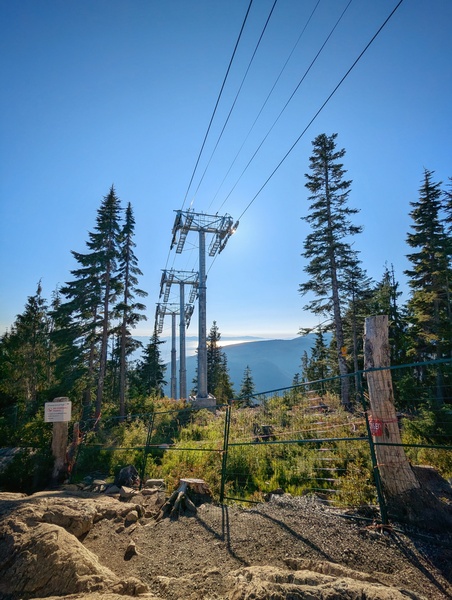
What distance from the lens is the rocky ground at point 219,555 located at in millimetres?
2537

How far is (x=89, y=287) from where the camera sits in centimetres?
2056

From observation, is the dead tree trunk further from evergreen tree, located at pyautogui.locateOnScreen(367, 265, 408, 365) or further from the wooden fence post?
evergreen tree, located at pyautogui.locateOnScreen(367, 265, 408, 365)

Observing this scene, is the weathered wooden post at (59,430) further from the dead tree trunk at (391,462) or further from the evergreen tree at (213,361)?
the evergreen tree at (213,361)

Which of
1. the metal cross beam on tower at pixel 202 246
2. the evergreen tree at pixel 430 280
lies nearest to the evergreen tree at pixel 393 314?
the evergreen tree at pixel 430 280

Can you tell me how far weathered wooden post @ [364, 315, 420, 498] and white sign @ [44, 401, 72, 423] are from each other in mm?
8355

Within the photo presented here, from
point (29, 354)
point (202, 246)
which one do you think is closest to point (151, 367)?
point (29, 354)

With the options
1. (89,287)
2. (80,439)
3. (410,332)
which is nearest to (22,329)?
(89,287)

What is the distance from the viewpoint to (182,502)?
17.3 feet

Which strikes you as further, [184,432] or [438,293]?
[438,293]

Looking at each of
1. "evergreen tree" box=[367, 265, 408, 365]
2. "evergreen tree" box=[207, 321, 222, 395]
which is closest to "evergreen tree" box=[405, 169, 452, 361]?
"evergreen tree" box=[367, 265, 408, 365]

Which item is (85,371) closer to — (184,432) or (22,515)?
(184,432)

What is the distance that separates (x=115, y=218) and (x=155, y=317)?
510 inches

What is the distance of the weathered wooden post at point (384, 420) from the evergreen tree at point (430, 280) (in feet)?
42.6

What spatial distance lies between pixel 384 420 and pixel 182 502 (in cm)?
387
